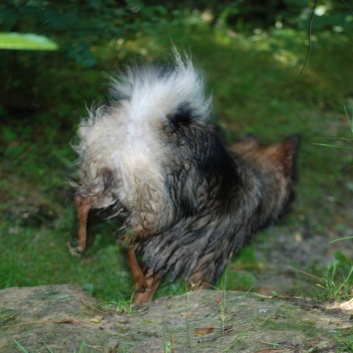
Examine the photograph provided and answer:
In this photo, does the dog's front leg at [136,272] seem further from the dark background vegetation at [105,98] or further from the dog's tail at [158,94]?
the dog's tail at [158,94]

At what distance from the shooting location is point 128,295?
4.10 metres

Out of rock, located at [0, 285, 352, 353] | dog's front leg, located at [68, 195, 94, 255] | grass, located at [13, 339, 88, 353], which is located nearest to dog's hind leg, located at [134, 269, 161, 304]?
dog's front leg, located at [68, 195, 94, 255]

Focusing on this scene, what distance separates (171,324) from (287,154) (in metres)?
2.79

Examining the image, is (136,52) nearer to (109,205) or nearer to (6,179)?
(6,179)

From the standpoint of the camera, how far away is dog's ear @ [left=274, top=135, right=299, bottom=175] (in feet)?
17.0

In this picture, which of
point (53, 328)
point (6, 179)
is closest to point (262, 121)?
point (6, 179)

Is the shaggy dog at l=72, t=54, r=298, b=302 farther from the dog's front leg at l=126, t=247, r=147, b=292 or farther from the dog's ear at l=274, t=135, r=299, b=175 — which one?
the dog's ear at l=274, t=135, r=299, b=175

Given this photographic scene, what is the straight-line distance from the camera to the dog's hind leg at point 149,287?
417 centimetres

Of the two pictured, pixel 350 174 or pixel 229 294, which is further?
pixel 350 174

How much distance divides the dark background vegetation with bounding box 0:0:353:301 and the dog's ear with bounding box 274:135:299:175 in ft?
1.27

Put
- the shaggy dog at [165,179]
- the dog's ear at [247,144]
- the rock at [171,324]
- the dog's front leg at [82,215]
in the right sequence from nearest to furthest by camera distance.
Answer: the rock at [171,324], the shaggy dog at [165,179], the dog's front leg at [82,215], the dog's ear at [247,144]

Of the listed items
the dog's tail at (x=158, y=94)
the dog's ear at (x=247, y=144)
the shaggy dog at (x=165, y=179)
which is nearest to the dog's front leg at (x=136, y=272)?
the shaggy dog at (x=165, y=179)

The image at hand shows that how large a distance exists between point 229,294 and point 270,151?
2.31 m

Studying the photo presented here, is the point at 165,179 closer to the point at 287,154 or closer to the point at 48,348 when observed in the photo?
the point at 48,348
